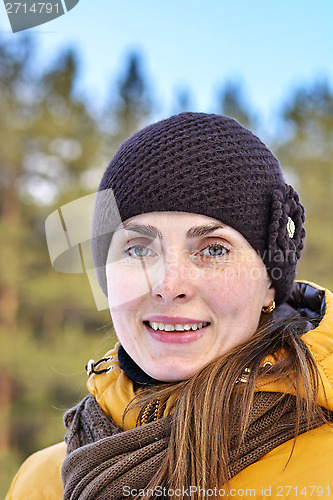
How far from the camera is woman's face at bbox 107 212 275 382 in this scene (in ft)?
4.95

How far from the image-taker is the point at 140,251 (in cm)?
163

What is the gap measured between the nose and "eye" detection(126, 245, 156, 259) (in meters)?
0.10

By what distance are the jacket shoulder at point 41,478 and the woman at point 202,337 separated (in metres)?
0.01

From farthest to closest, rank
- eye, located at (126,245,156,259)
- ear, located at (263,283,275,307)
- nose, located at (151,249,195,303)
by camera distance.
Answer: ear, located at (263,283,275,307), eye, located at (126,245,156,259), nose, located at (151,249,195,303)

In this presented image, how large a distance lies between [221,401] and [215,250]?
1.53 ft

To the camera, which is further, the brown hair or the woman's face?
the woman's face

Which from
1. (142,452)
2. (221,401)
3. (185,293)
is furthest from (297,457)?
(185,293)

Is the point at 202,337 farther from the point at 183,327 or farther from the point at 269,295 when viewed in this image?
the point at 269,295

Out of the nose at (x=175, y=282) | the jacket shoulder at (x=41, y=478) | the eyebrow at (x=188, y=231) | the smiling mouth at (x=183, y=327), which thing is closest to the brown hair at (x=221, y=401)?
the smiling mouth at (x=183, y=327)

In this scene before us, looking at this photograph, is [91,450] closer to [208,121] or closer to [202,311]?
[202,311]

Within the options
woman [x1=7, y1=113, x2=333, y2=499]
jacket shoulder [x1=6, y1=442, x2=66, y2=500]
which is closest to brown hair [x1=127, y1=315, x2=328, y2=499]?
woman [x1=7, y1=113, x2=333, y2=499]

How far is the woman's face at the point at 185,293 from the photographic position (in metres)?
1.51

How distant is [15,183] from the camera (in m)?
11.8

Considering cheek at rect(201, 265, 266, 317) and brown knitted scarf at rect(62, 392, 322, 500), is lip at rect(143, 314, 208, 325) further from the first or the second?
brown knitted scarf at rect(62, 392, 322, 500)
